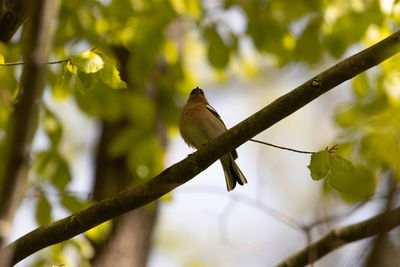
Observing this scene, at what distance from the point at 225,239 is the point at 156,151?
1.28 m

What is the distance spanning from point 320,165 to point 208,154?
75 centimetres

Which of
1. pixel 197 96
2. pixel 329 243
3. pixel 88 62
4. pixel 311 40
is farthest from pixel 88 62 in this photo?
pixel 311 40

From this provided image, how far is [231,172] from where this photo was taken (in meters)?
5.45

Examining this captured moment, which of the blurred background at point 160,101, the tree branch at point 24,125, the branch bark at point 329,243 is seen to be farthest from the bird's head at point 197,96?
the tree branch at point 24,125

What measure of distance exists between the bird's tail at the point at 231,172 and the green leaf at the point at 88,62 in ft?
7.85

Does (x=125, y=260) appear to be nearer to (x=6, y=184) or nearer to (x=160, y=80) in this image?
(x=160, y=80)

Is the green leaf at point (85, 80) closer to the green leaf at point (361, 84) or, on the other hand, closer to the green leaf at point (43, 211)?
the green leaf at point (43, 211)

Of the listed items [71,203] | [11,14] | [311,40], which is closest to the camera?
[11,14]

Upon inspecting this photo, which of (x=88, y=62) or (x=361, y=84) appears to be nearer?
(x=88, y=62)

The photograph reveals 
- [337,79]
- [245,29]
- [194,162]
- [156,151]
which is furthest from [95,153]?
[337,79]

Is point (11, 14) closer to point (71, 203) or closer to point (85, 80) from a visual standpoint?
point (85, 80)

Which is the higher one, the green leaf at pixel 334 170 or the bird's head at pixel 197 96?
the bird's head at pixel 197 96

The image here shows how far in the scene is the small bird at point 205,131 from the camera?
543cm

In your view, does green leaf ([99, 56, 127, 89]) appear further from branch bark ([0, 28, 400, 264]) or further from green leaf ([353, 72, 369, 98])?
green leaf ([353, 72, 369, 98])
